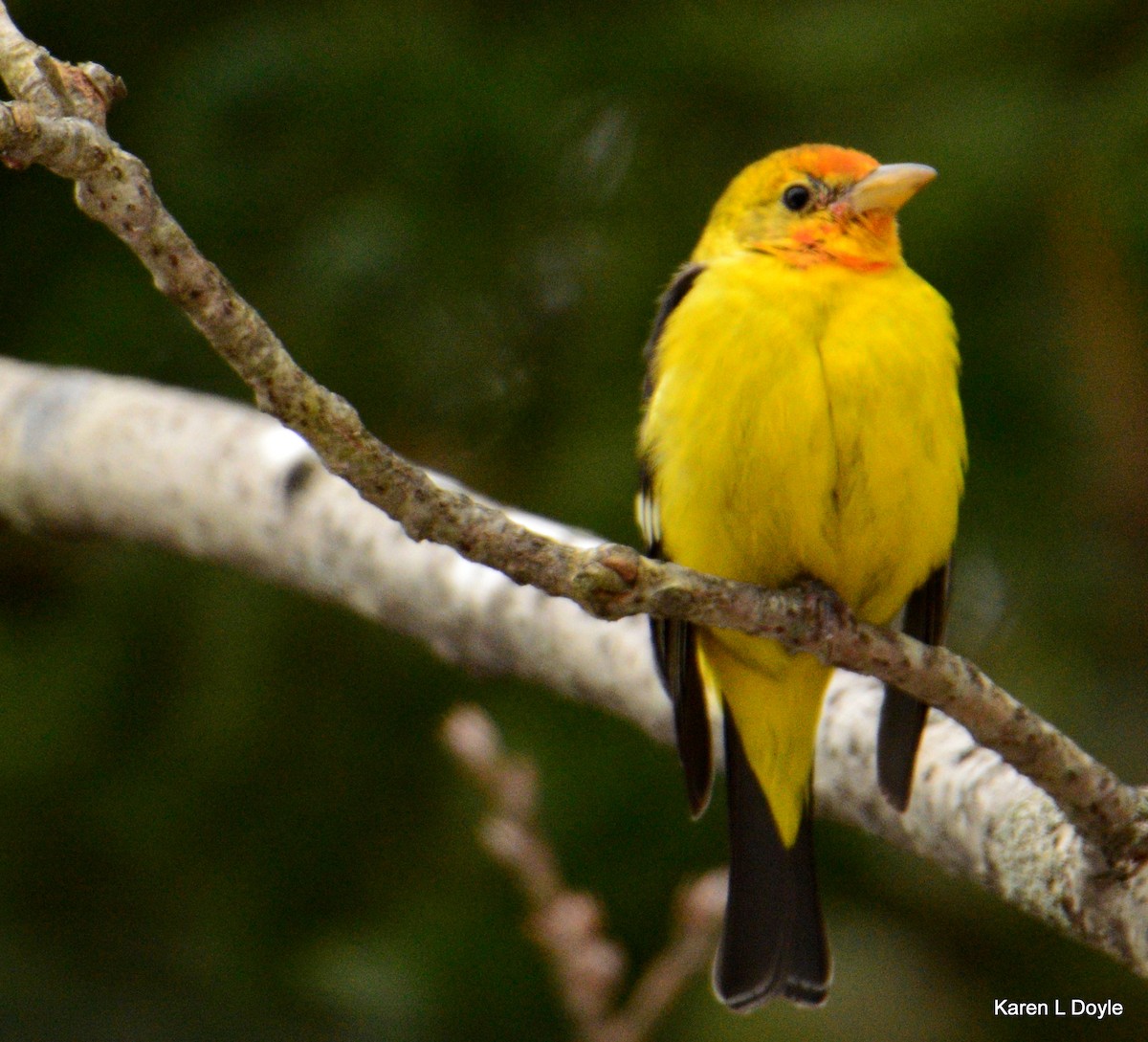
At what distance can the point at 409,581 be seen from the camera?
3.11 metres

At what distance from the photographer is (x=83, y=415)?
349 centimetres

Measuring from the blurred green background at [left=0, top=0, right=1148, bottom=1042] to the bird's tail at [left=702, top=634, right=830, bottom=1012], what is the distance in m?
0.39

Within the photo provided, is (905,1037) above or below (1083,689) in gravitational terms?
below

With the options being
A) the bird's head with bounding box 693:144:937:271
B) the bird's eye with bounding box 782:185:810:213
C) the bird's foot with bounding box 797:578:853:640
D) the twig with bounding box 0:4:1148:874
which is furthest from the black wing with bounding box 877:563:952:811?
the bird's eye with bounding box 782:185:810:213

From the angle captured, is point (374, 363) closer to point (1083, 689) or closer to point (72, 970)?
point (72, 970)

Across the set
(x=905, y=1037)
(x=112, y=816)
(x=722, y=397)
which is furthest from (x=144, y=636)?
(x=905, y=1037)

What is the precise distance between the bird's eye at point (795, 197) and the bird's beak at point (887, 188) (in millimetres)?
84

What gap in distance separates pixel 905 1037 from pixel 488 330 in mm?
1873

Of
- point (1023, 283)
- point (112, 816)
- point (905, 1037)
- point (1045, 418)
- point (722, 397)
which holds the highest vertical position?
point (1023, 283)

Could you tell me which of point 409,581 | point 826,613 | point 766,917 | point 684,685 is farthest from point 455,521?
point 766,917

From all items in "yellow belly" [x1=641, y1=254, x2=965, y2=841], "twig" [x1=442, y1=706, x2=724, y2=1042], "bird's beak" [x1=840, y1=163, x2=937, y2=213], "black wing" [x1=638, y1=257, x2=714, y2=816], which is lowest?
"twig" [x1=442, y1=706, x2=724, y2=1042]

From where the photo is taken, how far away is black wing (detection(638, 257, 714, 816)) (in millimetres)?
2850

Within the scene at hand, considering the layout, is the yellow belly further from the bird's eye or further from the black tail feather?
the black tail feather

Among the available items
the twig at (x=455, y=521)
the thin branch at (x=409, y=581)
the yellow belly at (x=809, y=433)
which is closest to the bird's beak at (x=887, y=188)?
the yellow belly at (x=809, y=433)
